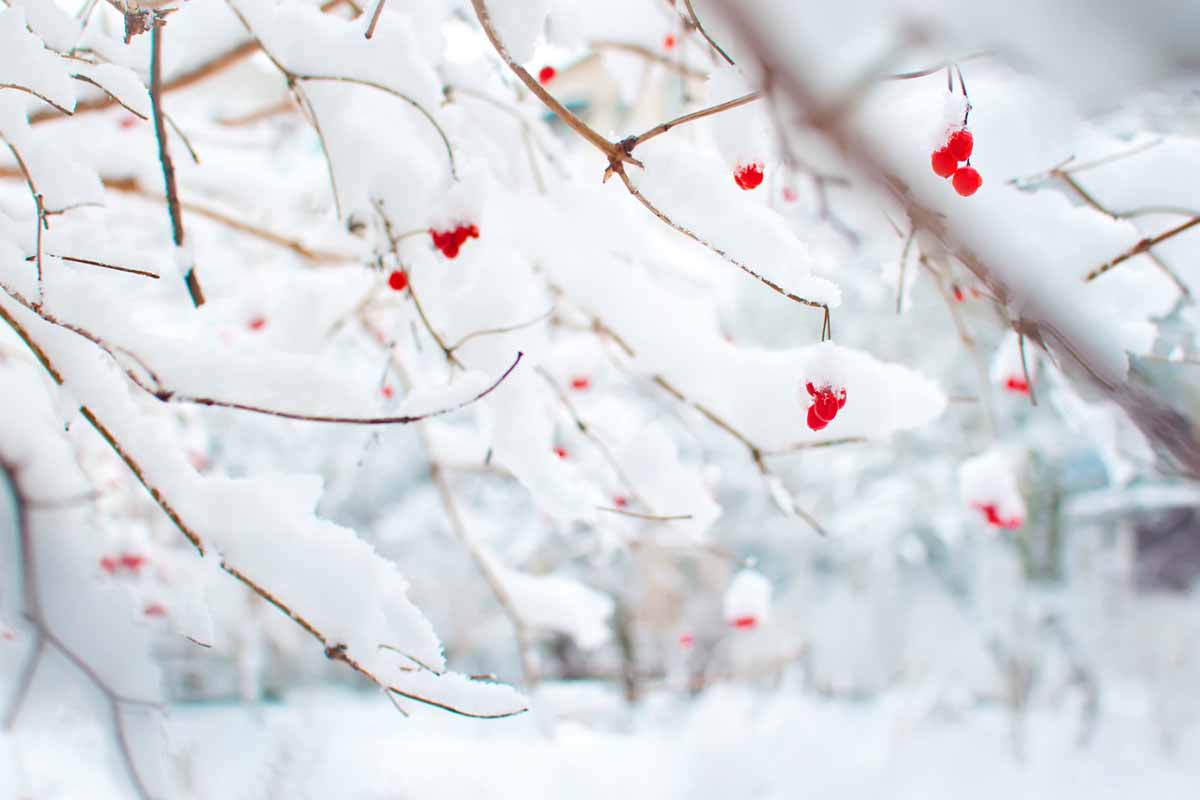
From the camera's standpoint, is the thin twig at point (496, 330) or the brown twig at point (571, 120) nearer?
the brown twig at point (571, 120)

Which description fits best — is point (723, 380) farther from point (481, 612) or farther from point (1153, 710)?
point (481, 612)

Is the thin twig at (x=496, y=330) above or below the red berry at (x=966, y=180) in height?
below

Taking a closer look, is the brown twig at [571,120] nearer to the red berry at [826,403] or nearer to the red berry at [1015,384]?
the red berry at [826,403]

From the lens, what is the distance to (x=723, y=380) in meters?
1.15

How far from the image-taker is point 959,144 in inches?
30.5

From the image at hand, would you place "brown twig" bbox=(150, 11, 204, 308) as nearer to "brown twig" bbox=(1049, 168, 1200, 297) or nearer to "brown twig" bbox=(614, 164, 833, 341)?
"brown twig" bbox=(614, 164, 833, 341)

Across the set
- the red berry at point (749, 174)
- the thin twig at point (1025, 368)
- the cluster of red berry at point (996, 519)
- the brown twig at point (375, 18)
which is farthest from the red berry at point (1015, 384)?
the brown twig at point (375, 18)

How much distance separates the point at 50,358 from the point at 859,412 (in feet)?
2.77

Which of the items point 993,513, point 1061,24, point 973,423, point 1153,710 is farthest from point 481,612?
point 1061,24

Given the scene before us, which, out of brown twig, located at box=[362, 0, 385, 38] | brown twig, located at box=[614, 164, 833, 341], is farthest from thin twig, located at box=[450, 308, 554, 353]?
brown twig, located at box=[362, 0, 385, 38]

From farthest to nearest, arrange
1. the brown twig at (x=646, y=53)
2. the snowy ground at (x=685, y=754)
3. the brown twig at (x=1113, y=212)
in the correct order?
the snowy ground at (x=685, y=754) → the brown twig at (x=646, y=53) → the brown twig at (x=1113, y=212)

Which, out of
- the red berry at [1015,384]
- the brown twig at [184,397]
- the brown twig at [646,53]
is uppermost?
the brown twig at [646,53]

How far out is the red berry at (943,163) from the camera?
0.77m

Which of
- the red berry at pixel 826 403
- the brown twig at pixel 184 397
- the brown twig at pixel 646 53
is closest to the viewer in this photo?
the brown twig at pixel 184 397
